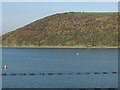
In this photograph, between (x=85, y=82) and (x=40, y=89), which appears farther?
(x=85, y=82)

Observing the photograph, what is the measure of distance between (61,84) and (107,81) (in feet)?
23.2

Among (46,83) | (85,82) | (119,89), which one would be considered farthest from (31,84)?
(119,89)

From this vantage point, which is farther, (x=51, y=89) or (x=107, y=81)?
(x=107, y=81)

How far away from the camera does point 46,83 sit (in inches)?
2322

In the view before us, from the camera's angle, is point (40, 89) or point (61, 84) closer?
point (40, 89)

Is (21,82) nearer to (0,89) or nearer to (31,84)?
(31,84)

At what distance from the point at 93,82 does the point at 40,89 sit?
13184mm

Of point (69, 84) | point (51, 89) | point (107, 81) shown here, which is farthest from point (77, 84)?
point (51, 89)

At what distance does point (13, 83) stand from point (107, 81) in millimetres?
12655

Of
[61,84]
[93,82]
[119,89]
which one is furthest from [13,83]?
[119,89]

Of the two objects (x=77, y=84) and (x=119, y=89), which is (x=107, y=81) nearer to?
(x=77, y=84)

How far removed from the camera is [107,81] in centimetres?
6078

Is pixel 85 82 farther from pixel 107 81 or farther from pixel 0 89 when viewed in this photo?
pixel 0 89

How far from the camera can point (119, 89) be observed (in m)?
47.0
